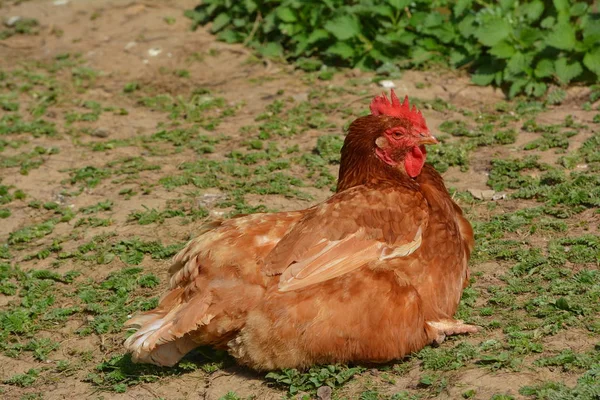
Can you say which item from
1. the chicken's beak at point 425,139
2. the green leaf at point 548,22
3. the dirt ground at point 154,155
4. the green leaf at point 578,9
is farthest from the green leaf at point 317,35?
the chicken's beak at point 425,139

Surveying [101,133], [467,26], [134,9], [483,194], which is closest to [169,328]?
[483,194]

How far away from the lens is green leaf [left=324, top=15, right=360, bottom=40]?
7.91 metres

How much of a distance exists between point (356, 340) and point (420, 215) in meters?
0.78

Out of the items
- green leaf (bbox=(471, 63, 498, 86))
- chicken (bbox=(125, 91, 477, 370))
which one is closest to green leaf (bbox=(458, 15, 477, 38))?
green leaf (bbox=(471, 63, 498, 86))

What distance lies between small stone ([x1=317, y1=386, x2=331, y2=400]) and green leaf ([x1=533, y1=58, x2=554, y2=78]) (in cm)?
416

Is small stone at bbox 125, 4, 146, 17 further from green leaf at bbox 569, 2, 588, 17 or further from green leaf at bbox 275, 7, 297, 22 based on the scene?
green leaf at bbox 569, 2, 588, 17

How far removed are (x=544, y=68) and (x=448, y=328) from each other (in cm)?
366

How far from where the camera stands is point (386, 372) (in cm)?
414

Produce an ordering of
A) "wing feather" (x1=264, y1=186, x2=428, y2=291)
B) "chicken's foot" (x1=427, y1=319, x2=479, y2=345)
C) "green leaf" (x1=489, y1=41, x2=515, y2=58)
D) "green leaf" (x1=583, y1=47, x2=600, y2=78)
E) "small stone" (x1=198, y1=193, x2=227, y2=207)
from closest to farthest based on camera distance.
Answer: "wing feather" (x1=264, y1=186, x2=428, y2=291)
"chicken's foot" (x1=427, y1=319, x2=479, y2=345)
"small stone" (x1=198, y1=193, x2=227, y2=207)
"green leaf" (x1=583, y1=47, x2=600, y2=78)
"green leaf" (x1=489, y1=41, x2=515, y2=58)

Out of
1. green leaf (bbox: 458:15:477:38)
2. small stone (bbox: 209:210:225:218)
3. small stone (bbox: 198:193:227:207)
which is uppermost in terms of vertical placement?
green leaf (bbox: 458:15:477:38)

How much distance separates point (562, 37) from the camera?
704 centimetres

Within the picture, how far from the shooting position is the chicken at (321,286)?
4.04m

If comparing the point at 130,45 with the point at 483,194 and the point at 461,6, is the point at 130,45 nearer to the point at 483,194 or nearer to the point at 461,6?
the point at 461,6

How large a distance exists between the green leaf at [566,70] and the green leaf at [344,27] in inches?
75.5
